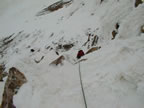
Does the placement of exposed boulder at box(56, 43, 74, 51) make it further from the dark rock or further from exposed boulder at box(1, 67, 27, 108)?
exposed boulder at box(1, 67, 27, 108)

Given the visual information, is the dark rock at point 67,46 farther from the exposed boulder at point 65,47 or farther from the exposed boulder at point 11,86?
the exposed boulder at point 11,86

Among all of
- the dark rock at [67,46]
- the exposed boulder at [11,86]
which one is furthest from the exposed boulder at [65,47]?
the exposed boulder at [11,86]

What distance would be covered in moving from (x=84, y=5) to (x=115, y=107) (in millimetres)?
10432

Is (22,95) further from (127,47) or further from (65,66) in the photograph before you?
(127,47)

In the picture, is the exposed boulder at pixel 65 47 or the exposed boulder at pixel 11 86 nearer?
the exposed boulder at pixel 11 86

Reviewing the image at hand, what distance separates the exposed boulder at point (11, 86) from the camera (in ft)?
7.65


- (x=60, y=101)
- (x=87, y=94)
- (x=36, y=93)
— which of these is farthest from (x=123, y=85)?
(x=36, y=93)

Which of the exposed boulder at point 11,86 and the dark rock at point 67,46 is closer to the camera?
the exposed boulder at point 11,86

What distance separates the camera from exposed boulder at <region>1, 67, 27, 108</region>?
2330 mm

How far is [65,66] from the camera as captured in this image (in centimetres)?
337

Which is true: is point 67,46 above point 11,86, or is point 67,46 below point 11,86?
above

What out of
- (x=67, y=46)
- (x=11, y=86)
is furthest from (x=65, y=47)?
(x=11, y=86)

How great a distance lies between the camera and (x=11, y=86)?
103 inches

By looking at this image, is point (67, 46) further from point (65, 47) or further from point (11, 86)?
point (11, 86)
